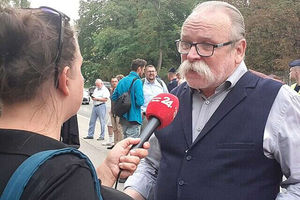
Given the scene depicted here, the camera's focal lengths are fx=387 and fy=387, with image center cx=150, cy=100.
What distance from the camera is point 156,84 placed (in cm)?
743

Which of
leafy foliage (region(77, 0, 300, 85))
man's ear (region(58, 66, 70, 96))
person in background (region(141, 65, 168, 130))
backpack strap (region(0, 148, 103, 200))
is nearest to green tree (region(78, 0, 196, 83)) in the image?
leafy foliage (region(77, 0, 300, 85))

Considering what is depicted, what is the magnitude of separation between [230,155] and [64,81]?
945mm

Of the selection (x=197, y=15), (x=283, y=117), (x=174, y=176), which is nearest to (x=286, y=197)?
(x=283, y=117)

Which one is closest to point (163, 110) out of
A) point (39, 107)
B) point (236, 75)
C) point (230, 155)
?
point (230, 155)

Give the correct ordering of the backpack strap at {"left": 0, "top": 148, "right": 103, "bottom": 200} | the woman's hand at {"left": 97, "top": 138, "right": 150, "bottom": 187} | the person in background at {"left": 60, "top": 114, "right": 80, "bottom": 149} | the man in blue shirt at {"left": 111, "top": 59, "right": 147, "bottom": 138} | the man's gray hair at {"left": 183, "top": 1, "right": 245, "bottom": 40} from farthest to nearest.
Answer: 1. the man in blue shirt at {"left": 111, "top": 59, "right": 147, "bottom": 138}
2. the person in background at {"left": 60, "top": 114, "right": 80, "bottom": 149}
3. the man's gray hair at {"left": 183, "top": 1, "right": 245, "bottom": 40}
4. the woman's hand at {"left": 97, "top": 138, "right": 150, "bottom": 187}
5. the backpack strap at {"left": 0, "top": 148, "right": 103, "bottom": 200}

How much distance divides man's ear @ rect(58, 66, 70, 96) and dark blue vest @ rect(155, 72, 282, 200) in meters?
0.85

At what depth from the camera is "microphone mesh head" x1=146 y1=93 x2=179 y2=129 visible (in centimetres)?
186

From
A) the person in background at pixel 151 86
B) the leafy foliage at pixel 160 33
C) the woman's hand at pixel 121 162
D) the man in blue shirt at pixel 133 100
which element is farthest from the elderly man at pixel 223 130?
the leafy foliage at pixel 160 33

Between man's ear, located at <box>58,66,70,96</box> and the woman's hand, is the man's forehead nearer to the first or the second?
the woman's hand

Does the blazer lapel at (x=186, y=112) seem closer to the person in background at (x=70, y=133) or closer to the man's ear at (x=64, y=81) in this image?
the man's ear at (x=64, y=81)

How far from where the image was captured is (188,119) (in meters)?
2.08

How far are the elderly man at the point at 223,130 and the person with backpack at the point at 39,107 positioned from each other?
69cm

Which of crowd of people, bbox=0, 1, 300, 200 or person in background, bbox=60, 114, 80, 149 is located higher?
crowd of people, bbox=0, 1, 300, 200

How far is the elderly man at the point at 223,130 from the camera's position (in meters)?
1.84
